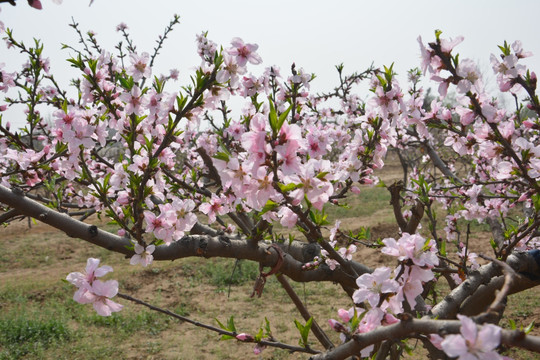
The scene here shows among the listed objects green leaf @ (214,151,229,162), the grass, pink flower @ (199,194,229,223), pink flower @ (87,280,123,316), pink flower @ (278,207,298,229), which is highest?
green leaf @ (214,151,229,162)

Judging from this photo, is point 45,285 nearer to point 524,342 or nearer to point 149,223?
point 149,223

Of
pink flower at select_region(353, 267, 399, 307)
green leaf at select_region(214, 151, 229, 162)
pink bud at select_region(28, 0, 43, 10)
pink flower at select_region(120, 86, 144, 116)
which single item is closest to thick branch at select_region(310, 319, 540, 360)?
pink flower at select_region(353, 267, 399, 307)

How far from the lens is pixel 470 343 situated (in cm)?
66

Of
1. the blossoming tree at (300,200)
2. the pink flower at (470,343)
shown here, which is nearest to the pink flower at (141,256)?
the blossoming tree at (300,200)

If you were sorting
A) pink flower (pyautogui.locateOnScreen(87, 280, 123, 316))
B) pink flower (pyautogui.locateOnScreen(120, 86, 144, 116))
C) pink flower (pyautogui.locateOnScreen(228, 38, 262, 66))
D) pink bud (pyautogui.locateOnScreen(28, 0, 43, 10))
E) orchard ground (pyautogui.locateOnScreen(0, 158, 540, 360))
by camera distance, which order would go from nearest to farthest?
pink bud (pyautogui.locateOnScreen(28, 0, 43, 10))
pink flower (pyautogui.locateOnScreen(87, 280, 123, 316))
pink flower (pyautogui.locateOnScreen(228, 38, 262, 66))
pink flower (pyautogui.locateOnScreen(120, 86, 144, 116))
orchard ground (pyautogui.locateOnScreen(0, 158, 540, 360))

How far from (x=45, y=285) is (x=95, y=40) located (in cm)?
513

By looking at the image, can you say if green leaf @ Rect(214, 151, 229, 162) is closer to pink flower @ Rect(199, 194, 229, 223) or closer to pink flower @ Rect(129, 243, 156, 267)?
pink flower @ Rect(129, 243, 156, 267)

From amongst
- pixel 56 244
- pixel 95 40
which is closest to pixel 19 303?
pixel 56 244

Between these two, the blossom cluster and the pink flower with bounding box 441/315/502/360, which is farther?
the blossom cluster

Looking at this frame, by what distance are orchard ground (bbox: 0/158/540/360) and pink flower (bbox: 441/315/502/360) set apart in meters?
2.71

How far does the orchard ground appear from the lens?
16.0 feet

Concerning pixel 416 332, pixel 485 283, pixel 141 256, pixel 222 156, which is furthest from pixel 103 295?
pixel 485 283

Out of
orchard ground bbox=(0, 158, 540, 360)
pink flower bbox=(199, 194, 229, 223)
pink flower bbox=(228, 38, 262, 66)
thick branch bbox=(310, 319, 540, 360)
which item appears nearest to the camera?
thick branch bbox=(310, 319, 540, 360)

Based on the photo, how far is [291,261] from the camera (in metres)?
1.90
